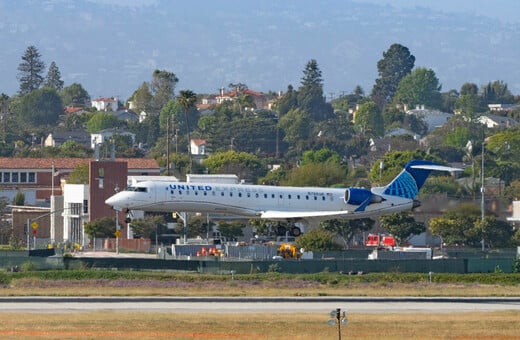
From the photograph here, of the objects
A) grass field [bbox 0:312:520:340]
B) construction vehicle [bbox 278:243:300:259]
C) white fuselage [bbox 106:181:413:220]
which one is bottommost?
grass field [bbox 0:312:520:340]

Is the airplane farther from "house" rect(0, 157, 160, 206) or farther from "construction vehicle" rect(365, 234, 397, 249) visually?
"house" rect(0, 157, 160, 206)

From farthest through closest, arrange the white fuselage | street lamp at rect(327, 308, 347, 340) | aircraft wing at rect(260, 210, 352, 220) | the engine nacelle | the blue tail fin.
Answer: the blue tail fin < the engine nacelle < aircraft wing at rect(260, 210, 352, 220) < the white fuselage < street lamp at rect(327, 308, 347, 340)

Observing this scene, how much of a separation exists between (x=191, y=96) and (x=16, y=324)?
10004cm

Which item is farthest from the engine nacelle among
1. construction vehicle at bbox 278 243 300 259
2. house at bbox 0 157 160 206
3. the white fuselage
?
house at bbox 0 157 160 206

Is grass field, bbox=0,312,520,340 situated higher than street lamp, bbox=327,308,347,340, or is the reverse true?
street lamp, bbox=327,308,347,340

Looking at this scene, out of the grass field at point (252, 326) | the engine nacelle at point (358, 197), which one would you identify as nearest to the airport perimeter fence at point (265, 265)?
the engine nacelle at point (358, 197)

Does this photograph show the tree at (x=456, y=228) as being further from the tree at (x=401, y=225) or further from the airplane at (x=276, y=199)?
the airplane at (x=276, y=199)

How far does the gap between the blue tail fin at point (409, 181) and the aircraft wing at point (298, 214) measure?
15.3 ft

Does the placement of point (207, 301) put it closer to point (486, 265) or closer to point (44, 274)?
point (44, 274)

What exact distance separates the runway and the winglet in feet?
102

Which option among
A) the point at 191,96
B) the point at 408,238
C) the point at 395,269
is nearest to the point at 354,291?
the point at 395,269

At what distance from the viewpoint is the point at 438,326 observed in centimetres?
Answer: 5869

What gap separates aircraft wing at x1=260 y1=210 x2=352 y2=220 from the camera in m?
97.1

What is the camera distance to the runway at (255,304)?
64.4 m
